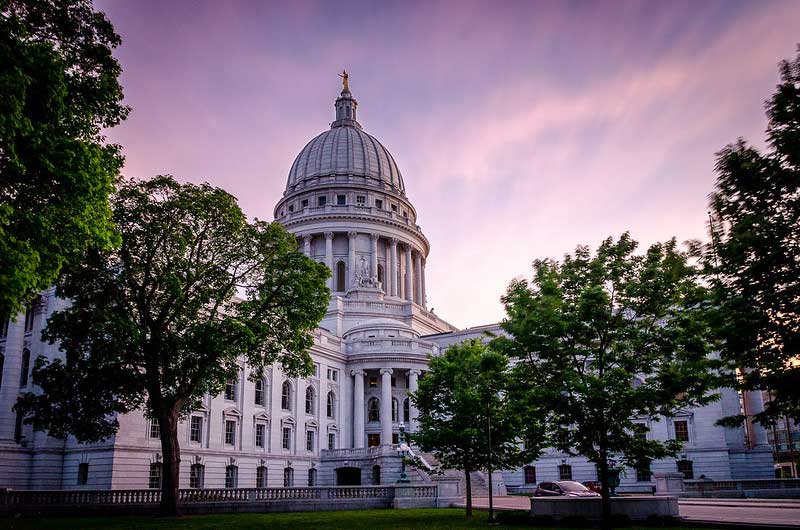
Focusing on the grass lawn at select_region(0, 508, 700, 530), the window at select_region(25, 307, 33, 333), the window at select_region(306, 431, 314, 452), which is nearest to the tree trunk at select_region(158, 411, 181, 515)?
the grass lawn at select_region(0, 508, 700, 530)

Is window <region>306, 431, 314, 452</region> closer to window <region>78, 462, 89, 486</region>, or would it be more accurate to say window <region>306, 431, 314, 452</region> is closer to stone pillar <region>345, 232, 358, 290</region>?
window <region>78, 462, 89, 486</region>

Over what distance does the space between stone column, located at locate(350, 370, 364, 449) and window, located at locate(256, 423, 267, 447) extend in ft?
44.7

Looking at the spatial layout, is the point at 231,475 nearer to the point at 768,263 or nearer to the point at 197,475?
the point at 197,475

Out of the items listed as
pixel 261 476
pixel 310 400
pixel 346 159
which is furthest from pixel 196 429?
pixel 346 159

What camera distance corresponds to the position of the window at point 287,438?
5909 cm

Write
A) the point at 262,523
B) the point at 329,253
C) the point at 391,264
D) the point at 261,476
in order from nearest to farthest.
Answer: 1. the point at 262,523
2. the point at 261,476
3. the point at 329,253
4. the point at 391,264

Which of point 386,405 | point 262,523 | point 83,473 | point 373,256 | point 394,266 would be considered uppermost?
point 373,256

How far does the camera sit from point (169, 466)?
30109 mm

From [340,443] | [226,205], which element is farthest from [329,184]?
[226,205]

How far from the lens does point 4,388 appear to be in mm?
44344

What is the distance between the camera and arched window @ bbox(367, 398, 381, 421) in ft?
228

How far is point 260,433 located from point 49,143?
43.1m

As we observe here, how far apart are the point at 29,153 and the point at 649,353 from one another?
63.9 ft

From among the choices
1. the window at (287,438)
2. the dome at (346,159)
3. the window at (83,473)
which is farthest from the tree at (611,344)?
the dome at (346,159)
